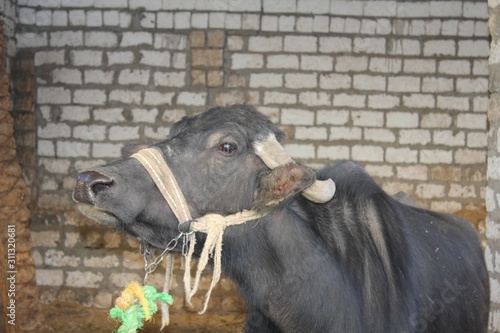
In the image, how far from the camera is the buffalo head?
2.36 metres

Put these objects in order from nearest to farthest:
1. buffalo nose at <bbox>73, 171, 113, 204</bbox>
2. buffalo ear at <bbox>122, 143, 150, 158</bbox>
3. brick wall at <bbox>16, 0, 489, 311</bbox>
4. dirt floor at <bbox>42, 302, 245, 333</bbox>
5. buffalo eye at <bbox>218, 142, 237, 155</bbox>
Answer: buffalo nose at <bbox>73, 171, 113, 204</bbox> < buffalo eye at <bbox>218, 142, 237, 155</bbox> < buffalo ear at <bbox>122, 143, 150, 158</bbox> < dirt floor at <bbox>42, 302, 245, 333</bbox> < brick wall at <bbox>16, 0, 489, 311</bbox>

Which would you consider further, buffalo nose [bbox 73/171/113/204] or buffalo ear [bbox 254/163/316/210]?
buffalo ear [bbox 254/163/316/210]

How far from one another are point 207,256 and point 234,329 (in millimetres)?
4371

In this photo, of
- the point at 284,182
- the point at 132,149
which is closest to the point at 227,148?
the point at 284,182

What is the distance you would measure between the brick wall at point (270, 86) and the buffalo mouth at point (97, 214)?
4562mm

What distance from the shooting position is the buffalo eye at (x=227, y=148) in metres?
2.49

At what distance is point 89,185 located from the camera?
2221 mm

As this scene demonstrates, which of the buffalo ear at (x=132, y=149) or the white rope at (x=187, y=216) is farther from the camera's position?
the buffalo ear at (x=132, y=149)

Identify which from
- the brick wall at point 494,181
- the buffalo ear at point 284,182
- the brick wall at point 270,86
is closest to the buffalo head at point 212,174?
the buffalo ear at point 284,182

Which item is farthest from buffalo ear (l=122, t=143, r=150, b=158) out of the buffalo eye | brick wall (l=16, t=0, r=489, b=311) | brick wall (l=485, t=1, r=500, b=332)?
brick wall (l=16, t=0, r=489, b=311)

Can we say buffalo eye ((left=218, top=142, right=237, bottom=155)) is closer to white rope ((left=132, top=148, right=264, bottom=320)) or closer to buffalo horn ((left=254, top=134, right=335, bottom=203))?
buffalo horn ((left=254, top=134, right=335, bottom=203))

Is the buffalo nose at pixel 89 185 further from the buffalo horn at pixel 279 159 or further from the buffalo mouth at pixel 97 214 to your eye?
the buffalo horn at pixel 279 159

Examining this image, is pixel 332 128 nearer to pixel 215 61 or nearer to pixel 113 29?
pixel 215 61

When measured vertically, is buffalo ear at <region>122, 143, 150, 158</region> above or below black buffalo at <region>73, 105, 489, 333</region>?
above
